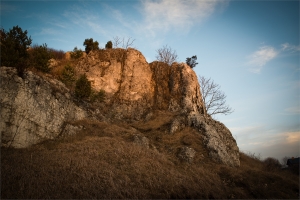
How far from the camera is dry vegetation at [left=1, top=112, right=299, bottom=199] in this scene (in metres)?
7.46

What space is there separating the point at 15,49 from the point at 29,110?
5.68m

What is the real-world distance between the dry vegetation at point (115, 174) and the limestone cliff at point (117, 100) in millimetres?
1429

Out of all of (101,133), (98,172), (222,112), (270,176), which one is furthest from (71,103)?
(222,112)

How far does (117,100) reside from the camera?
23.7 meters

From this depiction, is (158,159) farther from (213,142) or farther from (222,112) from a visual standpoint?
(222,112)

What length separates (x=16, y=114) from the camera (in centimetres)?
1211

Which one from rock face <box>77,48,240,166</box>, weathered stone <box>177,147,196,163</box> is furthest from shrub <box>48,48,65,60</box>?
weathered stone <box>177,147,196,163</box>

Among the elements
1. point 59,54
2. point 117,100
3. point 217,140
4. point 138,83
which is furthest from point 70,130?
point 59,54

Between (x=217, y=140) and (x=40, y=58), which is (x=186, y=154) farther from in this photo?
(x=40, y=58)

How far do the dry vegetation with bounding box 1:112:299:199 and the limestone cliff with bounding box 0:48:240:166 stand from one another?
143cm

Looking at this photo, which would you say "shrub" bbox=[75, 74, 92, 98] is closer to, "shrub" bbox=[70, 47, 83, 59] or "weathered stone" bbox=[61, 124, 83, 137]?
"weathered stone" bbox=[61, 124, 83, 137]

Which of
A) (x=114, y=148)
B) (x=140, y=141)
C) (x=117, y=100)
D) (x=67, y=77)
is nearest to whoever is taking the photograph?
(x=114, y=148)

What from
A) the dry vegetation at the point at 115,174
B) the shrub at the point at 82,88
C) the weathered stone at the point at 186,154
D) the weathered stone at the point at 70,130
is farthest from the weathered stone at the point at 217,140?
the shrub at the point at 82,88

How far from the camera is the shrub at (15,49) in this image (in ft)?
45.1
